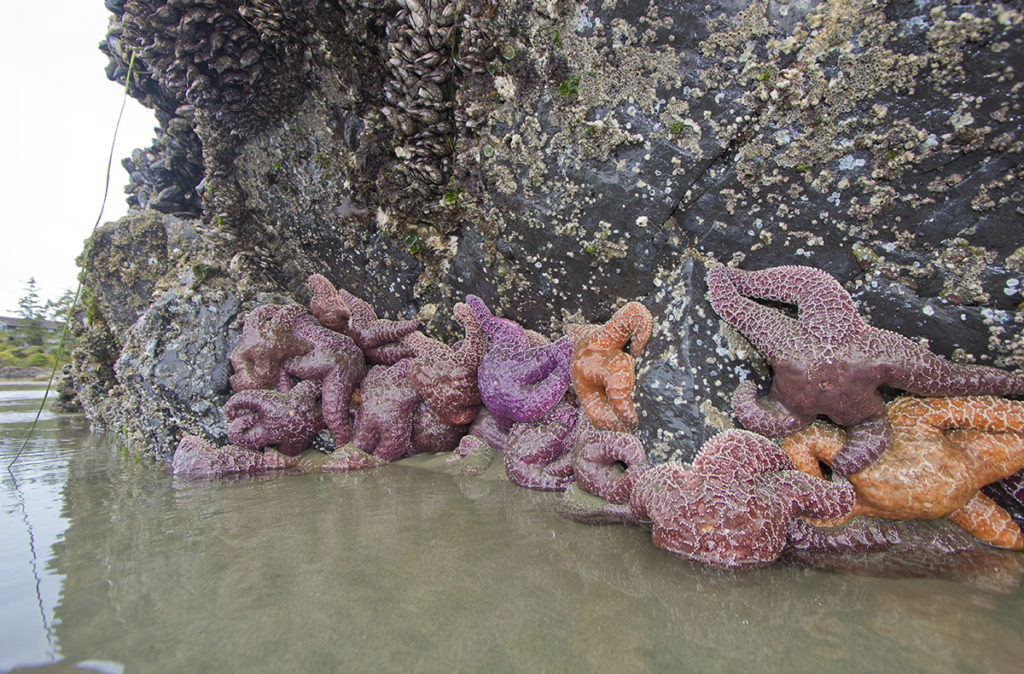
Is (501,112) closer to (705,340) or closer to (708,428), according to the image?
(705,340)

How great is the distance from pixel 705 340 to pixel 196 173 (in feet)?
21.6

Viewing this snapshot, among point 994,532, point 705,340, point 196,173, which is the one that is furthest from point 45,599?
point 196,173

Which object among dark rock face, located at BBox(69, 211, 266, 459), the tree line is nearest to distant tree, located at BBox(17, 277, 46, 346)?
the tree line

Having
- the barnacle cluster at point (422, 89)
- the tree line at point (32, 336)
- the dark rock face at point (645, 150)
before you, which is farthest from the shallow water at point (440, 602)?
the tree line at point (32, 336)

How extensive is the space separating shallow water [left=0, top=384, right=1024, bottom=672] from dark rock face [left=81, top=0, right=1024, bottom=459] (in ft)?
3.23

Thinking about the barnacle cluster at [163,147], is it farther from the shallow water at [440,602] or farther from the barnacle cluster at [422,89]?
the shallow water at [440,602]

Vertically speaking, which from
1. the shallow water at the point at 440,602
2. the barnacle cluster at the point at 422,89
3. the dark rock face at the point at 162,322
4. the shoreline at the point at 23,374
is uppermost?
the barnacle cluster at the point at 422,89

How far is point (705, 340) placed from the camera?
3.24m

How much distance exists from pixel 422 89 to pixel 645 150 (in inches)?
70.9

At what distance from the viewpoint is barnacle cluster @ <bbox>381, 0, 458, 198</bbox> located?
3.75 metres

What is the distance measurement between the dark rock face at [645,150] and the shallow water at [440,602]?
984mm

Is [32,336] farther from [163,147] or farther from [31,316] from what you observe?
[163,147]

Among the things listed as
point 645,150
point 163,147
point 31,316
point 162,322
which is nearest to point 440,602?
point 645,150

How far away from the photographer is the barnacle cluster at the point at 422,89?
375cm
